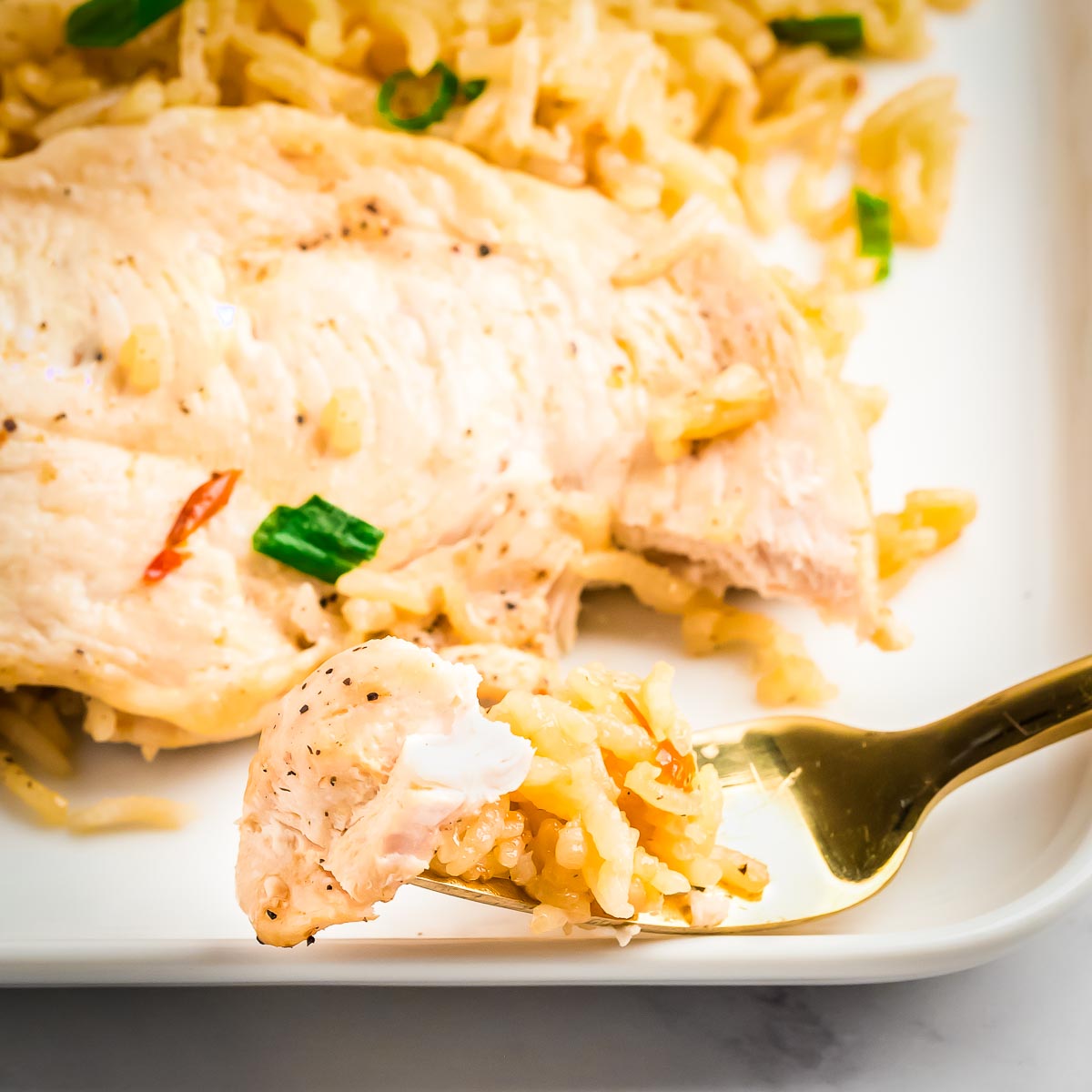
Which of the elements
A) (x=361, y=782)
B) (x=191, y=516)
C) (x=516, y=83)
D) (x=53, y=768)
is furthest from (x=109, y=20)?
(x=361, y=782)

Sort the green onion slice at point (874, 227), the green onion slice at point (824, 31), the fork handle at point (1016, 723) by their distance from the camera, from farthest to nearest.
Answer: the green onion slice at point (824, 31) → the green onion slice at point (874, 227) → the fork handle at point (1016, 723)

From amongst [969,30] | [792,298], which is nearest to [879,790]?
[792,298]

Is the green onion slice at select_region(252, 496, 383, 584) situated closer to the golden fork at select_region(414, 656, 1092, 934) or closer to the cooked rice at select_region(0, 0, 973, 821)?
the cooked rice at select_region(0, 0, 973, 821)

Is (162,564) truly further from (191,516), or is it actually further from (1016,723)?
(1016,723)

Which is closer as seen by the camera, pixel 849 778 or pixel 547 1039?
pixel 547 1039

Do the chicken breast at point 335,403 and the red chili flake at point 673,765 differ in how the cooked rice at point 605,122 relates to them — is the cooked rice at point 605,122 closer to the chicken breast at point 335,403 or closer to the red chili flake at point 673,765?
→ the chicken breast at point 335,403

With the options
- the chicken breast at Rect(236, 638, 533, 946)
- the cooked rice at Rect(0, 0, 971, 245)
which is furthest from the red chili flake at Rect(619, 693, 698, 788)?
the cooked rice at Rect(0, 0, 971, 245)

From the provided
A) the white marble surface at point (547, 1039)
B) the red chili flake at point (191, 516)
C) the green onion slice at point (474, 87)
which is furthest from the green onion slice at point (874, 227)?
the white marble surface at point (547, 1039)
